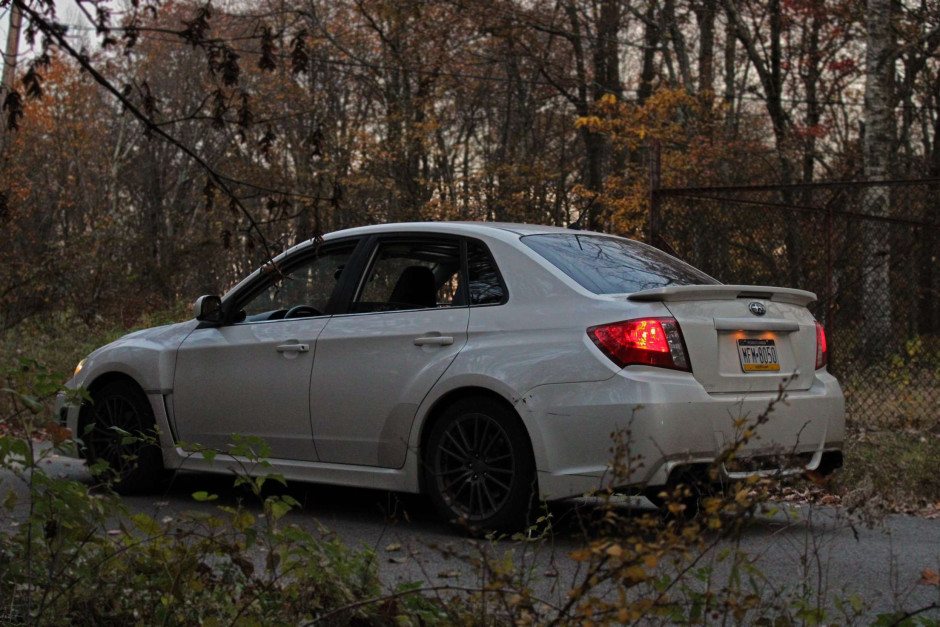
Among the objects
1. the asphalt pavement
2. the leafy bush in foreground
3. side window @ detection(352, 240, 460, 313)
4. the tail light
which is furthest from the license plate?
the leafy bush in foreground

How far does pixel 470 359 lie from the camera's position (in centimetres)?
592

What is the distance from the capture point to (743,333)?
5871 millimetres

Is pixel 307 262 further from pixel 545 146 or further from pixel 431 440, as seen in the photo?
pixel 545 146

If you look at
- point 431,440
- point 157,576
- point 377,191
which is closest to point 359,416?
point 431,440

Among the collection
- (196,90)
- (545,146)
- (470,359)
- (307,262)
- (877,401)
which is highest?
(196,90)

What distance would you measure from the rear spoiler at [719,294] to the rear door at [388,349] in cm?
102

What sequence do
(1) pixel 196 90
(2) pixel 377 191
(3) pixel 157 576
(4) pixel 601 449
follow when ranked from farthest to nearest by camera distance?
(1) pixel 196 90 → (2) pixel 377 191 → (4) pixel 601 449 → (3) pixel 157 576

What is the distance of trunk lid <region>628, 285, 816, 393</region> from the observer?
18.4 ft

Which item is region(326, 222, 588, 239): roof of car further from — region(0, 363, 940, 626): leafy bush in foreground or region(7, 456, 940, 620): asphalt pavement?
region(0, 363, 940, 626): leafy bush in foreground

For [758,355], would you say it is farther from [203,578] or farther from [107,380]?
[107,380]

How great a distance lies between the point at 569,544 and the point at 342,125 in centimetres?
2462

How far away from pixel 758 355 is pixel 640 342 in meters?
0.80

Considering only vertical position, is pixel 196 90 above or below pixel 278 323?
above

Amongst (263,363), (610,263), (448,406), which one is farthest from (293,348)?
(610,263)
